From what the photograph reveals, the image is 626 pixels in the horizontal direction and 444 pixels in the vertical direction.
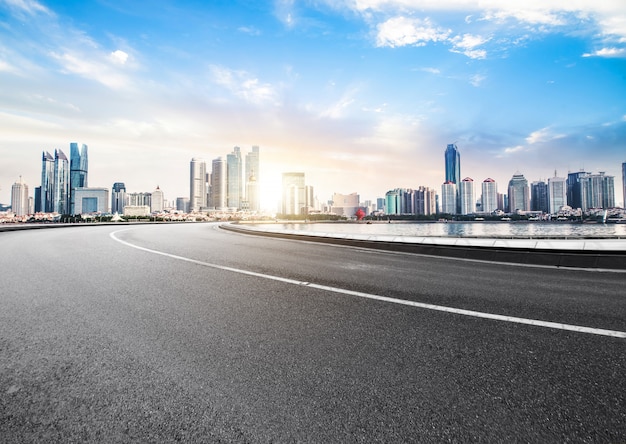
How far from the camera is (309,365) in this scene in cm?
259

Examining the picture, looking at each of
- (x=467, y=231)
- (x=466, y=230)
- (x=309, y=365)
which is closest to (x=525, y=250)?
(x=309, y=365)

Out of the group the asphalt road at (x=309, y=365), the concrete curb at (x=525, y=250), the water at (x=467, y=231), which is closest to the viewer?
the asphalt road at (x=309, y=365)

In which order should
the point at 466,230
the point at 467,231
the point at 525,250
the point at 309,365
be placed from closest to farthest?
1. the point at 309,365
2. the point at 525,250
3. the point at 467,231
4. the point at 466,230

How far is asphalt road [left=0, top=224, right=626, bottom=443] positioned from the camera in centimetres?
186

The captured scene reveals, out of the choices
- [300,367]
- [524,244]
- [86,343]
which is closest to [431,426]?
[300,367]

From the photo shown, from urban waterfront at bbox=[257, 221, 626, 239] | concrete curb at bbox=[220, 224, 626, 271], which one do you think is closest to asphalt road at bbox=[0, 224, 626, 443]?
concrete curb at bbox=[220, 224, 626, 271]

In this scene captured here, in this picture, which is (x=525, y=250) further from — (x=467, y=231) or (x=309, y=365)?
(x=467, y=231)

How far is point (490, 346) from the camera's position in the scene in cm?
295

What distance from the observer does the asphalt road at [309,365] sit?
186 centimetres

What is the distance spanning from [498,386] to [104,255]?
10.7 metres

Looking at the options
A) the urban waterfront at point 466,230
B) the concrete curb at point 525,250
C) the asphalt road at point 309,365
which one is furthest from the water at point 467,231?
the asphalt road at point 309,365

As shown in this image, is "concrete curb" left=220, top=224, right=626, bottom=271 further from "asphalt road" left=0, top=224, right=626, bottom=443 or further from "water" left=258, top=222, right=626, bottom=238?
"water" left=258, top=222, right=626, bottom=238

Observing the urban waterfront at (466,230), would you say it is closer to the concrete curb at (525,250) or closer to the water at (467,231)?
the water at (467,231)

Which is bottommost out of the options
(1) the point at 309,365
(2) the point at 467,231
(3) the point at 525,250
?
(2) the point at 467,231
